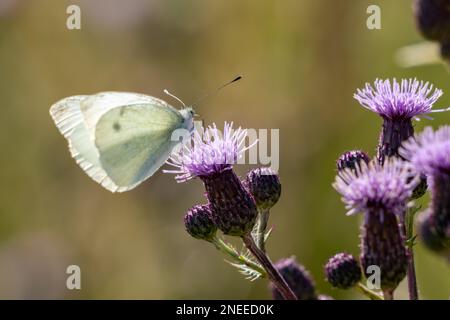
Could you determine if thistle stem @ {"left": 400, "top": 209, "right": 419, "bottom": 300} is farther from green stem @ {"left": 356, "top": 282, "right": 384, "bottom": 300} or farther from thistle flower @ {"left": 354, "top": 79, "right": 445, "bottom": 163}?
thistle flower @ {"left": 354, "top": 79, "right": 445, "bottom": 163}

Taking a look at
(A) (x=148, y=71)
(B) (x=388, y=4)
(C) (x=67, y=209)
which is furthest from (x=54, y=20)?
(B) (x=388, y=4)

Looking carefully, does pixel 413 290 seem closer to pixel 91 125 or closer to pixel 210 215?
pixel 210 215

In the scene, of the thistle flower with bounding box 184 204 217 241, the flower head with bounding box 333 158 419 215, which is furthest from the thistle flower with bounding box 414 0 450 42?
the thistle flower with bounding box 184 204 217 241

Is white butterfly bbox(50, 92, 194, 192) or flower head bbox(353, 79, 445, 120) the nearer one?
flower head bbox(353, 79, 445, 120)

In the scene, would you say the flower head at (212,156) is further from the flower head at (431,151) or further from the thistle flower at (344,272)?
the flower head at (431,151)

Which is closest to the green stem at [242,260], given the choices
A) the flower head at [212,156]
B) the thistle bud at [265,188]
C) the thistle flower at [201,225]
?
the thistle flower at [201,225]

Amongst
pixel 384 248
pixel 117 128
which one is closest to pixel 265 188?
pixel 384 248
